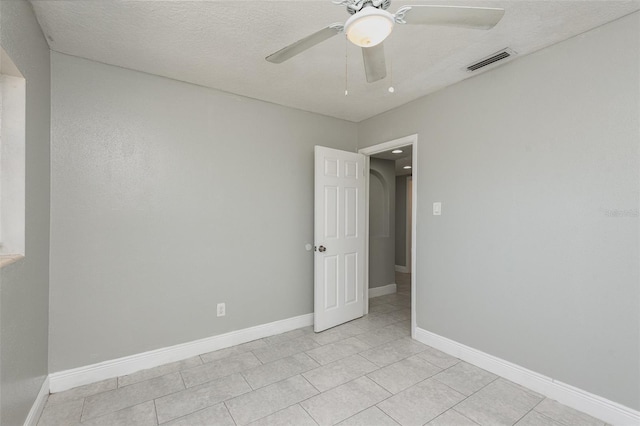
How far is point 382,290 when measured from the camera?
184 inches

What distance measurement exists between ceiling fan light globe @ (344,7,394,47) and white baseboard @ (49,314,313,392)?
9.10ft

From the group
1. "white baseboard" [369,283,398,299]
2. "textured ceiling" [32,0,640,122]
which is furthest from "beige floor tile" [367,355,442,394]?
"textured ceiling" [32,0,640,122]

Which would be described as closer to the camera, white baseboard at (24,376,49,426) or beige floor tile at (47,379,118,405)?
white baseboard at (24,376,49,426)

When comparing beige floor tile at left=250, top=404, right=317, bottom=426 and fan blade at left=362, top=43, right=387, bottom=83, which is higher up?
fan blade at left=362, top=43, right=387, bottom=83

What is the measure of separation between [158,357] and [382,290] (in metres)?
3.25

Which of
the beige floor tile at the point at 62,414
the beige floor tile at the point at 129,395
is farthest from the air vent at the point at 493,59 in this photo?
the beige floor tile at the point at 62,414

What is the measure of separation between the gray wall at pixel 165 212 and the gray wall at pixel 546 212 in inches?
63.4

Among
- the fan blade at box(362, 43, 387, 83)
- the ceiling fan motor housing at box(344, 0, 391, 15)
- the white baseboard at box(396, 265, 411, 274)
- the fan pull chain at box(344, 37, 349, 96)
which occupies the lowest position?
the white baseboard at box(396, 265, 411, 274)

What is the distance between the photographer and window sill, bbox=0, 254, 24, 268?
1.36 metres

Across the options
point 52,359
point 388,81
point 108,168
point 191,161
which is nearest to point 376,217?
point 388,81

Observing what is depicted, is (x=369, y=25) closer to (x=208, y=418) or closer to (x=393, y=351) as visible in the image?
(x=208, y=418)

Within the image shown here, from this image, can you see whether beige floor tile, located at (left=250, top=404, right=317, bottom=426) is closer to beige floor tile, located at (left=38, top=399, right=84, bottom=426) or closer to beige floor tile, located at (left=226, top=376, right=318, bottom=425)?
beige floor tile, located at (left=226, top=376, right=318, bottom=425)

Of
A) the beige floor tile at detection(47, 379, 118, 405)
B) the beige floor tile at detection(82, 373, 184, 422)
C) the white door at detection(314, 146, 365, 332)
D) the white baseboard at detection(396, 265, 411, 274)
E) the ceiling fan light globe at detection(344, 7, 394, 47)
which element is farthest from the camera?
the white baseboard at detection(396, 265, 411, 274)

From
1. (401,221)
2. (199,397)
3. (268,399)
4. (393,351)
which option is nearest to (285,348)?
(268,399)
